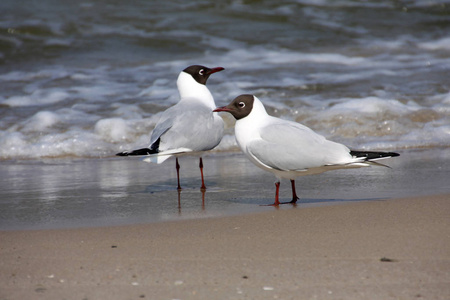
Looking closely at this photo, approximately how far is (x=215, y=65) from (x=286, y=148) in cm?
645

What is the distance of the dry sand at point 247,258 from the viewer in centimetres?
252

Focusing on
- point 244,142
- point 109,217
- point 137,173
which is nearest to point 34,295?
point 109,217

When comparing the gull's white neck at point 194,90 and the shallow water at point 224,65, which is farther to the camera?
the shallow water at point 224,65

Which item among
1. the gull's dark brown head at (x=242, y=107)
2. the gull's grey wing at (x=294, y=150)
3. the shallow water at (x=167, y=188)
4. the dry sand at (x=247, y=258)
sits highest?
the gull's dark brown head at (x=242, y=107)

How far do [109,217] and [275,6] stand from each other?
1138cm

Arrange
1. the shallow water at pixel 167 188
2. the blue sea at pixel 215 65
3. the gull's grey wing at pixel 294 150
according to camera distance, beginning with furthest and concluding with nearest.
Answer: the blue sea at pixel 215 65 → the gull's grey wing at pixel 294 150 → the shallow water at pixel 167 188

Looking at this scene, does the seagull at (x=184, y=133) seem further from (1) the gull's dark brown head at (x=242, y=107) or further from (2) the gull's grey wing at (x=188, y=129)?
(1) the gull's dark brown head at (x=242, y=107)

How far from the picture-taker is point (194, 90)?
5.83 m

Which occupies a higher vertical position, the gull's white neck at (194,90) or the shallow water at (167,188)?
the gull's white neck at (194,90)

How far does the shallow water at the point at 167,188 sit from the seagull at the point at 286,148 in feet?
0.76

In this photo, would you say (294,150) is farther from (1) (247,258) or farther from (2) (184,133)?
(1) (247,258)

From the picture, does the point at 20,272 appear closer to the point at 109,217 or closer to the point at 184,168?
the point at 109,217

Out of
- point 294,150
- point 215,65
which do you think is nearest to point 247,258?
point 294,150

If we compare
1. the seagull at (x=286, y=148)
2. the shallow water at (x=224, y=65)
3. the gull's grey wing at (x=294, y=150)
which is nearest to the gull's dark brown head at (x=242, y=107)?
the seagull at (x=286, y=148)
